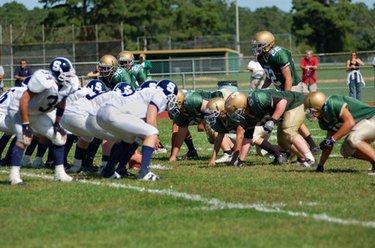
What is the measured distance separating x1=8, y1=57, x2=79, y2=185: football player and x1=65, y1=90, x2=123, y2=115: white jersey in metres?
0.62

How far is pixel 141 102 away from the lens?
947cm

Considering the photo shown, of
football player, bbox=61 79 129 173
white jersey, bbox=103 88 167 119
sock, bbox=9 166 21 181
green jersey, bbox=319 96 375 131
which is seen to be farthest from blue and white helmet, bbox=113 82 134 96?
green jersey, bbox=319 96 375 131

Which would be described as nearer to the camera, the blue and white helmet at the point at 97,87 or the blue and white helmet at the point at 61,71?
the blue and white helmet at the point at 61,71

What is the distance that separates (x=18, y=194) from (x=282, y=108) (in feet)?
12.9

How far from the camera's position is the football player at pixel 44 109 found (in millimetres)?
8922

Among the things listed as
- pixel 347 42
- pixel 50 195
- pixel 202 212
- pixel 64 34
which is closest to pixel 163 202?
pixel 202 212

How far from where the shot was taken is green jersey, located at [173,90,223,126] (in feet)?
39.0

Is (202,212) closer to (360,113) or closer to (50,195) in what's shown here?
(50,195)

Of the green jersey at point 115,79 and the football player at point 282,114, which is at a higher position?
the green jersey at point 115,79

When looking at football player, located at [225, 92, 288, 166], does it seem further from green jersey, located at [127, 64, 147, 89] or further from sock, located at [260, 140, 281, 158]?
green jersey, located at [127, 64, 147, 89]

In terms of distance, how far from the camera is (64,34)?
127ft

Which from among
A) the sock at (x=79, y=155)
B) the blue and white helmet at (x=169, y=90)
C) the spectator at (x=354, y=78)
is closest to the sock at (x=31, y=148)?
the sock at (x=79, y=155)

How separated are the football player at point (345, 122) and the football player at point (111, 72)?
11.7 ft

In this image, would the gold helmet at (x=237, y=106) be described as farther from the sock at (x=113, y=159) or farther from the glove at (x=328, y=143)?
the sock at (x=113, y=159)
